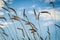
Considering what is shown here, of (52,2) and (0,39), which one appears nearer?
(52,2)

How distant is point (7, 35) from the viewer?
319cm

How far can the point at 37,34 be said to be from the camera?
9.45 ft

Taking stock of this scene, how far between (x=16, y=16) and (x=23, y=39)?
70 cm

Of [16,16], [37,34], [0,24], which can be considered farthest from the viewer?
[0,24]

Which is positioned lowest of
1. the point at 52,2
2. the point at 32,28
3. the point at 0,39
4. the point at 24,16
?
the point at 0,39

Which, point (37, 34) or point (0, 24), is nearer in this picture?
point (37, 34)

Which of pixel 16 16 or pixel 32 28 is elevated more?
pixel 16 16

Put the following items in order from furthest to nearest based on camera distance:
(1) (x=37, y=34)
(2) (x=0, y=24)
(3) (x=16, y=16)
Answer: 1. (2) (x=0, y=24)
2. (1) (x=37, y=34)
3. (3) (x=16, y=16)

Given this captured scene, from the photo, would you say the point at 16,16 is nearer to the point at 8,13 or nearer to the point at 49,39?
the point at 8,13

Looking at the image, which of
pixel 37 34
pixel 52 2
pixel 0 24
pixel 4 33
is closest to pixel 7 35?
pixel 4 33

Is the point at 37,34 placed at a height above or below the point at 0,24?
below

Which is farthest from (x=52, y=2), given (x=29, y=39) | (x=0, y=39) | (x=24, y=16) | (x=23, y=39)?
(x=0, y=39)

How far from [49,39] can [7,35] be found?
1077 mm

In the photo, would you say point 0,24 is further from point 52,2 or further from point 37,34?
point 52,2
